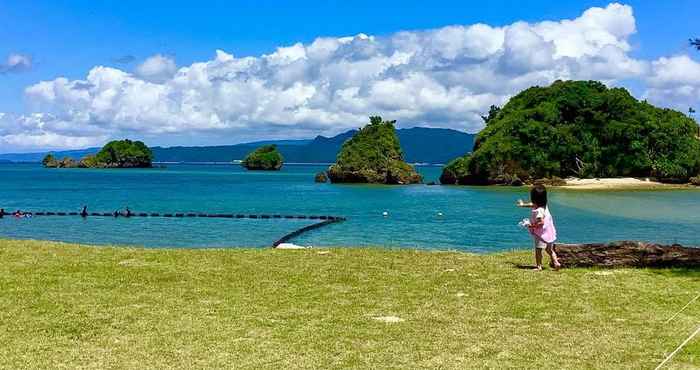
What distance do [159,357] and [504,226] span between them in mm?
49911

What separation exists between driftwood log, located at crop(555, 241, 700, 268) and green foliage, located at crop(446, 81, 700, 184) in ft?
380

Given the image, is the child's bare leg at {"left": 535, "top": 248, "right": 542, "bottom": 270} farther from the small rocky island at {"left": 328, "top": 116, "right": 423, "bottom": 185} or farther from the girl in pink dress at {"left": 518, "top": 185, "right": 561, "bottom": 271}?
the small rocky island at {"left": 328, "top": 116, "right": 423, "bottom": 185}

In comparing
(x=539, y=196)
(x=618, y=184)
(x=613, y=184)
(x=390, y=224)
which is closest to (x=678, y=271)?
(x=539, y=196)

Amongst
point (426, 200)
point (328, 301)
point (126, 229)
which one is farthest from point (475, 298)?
point (426, 200)

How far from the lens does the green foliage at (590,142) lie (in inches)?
5054

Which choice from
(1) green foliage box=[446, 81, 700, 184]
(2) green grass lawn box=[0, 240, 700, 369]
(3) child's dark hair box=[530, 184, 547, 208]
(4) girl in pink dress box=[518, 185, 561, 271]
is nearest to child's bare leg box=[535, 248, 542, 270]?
(4) girl in pink dress box=[518, 185, 561, 271]

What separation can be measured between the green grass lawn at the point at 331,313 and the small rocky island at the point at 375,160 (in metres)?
130

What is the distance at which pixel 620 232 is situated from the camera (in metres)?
52.0

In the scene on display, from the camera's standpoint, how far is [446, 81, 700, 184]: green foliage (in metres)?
128

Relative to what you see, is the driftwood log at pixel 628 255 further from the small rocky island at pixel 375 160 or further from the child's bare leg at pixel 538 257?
the small rocky island at pixel 375 160

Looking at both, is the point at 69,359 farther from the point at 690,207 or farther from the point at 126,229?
the point at 690,207

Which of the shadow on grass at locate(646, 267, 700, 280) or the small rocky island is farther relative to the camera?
the small rocky island

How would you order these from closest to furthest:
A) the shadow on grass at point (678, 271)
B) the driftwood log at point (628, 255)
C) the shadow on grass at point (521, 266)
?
1. the shadow on grass at point (678, 271)
2. the driftwood log at point (628, 255)
3. the shadow on grass at point (521, 266)

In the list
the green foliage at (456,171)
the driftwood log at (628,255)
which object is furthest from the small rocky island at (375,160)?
the driftwood log at (628,255)
